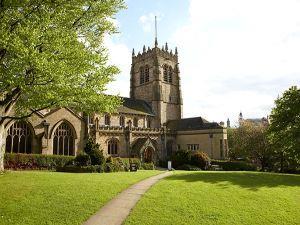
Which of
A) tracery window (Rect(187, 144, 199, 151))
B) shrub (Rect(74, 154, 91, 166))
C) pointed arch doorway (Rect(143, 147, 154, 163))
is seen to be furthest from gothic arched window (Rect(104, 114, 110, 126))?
shrub (Rect(74, 154, 91, 166))

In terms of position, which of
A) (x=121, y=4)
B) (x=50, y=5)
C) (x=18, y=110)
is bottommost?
(x=18, y=110)

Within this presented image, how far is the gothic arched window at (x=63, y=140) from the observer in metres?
41.5

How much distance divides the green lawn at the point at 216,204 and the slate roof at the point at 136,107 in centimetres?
3752

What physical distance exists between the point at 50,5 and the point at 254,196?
17.5 metres

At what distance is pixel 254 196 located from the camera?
1973 cm

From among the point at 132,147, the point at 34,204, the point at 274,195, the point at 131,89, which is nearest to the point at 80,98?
the point at 34,204

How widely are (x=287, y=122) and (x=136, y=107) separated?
3513 centimetres

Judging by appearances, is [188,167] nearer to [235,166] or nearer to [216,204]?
[235,166]

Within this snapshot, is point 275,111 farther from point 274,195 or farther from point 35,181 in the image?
point 35,181

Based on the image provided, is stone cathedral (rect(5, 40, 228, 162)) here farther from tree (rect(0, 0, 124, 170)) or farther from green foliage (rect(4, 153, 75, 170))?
tree (rect(0, 0, 124, 170))

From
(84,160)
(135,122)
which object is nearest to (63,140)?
(84,160)

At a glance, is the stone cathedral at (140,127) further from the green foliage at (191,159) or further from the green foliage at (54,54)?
the green foliage at (54,54)

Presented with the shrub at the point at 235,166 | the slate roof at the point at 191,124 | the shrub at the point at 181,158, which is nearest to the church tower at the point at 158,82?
the slate roof at the point at 191,124

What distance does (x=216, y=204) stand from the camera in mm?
17344
